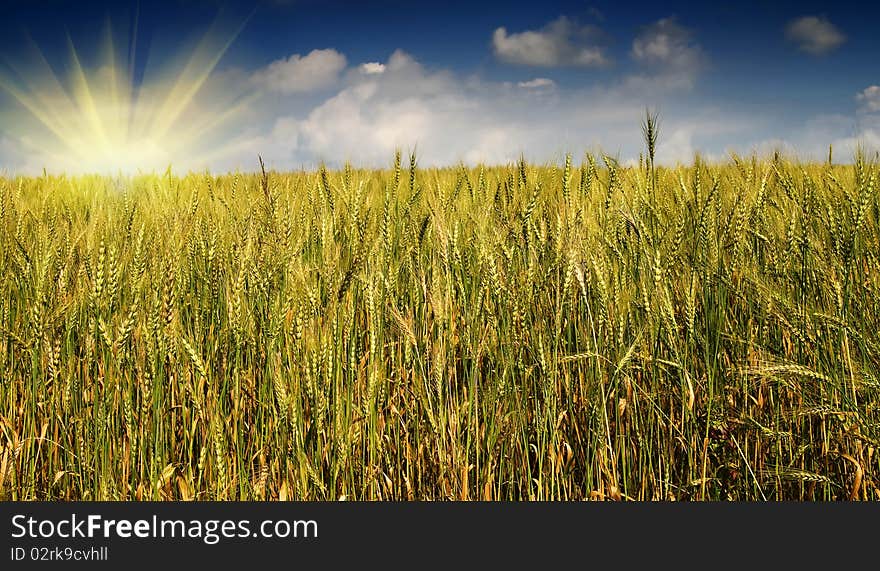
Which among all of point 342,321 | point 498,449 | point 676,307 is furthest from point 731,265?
point 342,321

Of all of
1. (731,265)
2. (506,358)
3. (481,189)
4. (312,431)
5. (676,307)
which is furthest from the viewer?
(481,189)

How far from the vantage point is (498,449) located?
59.7 inches

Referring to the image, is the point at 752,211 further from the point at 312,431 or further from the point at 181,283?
the point at 181,283

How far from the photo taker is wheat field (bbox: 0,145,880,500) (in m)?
1.38

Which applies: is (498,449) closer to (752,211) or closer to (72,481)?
(72,481)

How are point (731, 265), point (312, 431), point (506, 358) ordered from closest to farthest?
point (312, 431) → point (506, 358) → point (731, 265)

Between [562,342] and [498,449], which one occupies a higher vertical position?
[562,342]

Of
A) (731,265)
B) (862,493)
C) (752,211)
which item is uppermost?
(752,211)

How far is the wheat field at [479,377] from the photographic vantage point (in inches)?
54.2

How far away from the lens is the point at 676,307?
1626mm

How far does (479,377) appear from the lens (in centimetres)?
163

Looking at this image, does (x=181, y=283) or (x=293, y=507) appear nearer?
(x=293, y=507)

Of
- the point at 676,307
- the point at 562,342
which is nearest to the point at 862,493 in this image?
the point at 676,307

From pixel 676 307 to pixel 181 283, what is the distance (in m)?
1.42
